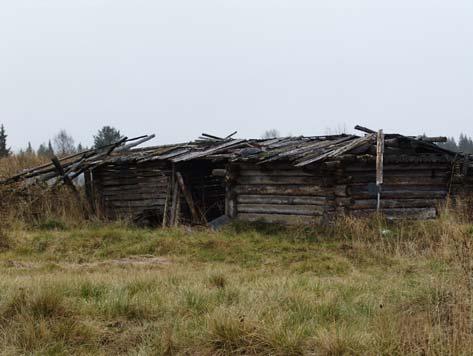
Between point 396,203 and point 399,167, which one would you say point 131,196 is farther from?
point 399,167

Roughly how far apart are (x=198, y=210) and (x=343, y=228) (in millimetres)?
5665

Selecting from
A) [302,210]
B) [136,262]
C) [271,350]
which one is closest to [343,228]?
[302,210]

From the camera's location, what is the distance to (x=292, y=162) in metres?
11.9

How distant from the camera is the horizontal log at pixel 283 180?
38.9 ft

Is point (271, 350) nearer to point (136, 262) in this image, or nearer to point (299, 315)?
point (299, 315)

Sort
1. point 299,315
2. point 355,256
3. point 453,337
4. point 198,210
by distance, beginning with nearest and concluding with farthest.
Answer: point 453,337
point 299,315
point 355,256
point 198,210

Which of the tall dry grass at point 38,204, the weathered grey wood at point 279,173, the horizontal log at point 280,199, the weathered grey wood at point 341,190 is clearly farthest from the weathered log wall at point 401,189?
the tall dry grass at point 38,204

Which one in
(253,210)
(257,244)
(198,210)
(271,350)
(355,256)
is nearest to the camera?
(271,350)

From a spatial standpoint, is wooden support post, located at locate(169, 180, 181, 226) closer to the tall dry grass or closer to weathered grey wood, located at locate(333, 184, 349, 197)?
the tall dry grass

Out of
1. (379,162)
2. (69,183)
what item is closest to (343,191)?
(379,162)

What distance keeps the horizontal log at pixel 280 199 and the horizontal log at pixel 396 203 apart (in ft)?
2.85

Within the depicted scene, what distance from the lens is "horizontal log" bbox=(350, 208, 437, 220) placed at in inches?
465

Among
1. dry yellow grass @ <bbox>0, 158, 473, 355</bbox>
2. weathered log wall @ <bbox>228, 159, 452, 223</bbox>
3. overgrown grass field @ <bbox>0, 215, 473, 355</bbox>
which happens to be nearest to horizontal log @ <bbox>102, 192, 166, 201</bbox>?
weathered log wall @ <bbox>228, 159, 452, 223</bbox>

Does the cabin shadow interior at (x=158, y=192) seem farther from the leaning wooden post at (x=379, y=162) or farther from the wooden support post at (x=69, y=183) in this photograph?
the leaning wooden post at (x=379, y=162)
